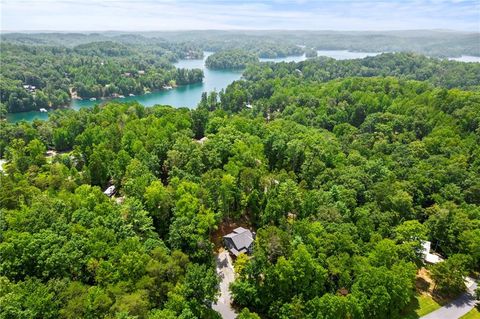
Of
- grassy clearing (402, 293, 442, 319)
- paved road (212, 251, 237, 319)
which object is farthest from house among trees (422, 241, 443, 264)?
paved road (212, 251, 237, 319)

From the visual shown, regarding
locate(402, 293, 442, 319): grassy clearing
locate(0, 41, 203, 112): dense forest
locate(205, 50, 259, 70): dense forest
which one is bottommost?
locate(402, 293, 442, 319): grassy clearing

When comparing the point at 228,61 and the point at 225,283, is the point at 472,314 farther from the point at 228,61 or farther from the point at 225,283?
the point at 228,61

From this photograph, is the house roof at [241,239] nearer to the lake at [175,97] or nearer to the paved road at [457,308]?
the paved road at [457,308]

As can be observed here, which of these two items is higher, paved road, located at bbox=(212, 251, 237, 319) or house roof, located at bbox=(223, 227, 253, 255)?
house roof, located at bbox=(223, 227, 253, 255)

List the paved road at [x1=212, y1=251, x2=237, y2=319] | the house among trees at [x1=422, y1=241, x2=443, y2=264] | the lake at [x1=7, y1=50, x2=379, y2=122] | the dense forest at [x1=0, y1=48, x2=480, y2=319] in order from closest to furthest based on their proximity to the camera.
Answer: the dense forest at [x1=0, y1=48, x2=480, y2=319]
the paved road at [x1=212, y1=251, x2=237, y2=319]
the house among trees at [x1=422, y1=241, x2=443, y2=264]
the lake at [x1=7, y1=50, x2=379, y2=122]

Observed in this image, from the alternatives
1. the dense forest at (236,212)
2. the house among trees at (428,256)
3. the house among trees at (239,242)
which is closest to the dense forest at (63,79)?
the dense forest at (236,212)

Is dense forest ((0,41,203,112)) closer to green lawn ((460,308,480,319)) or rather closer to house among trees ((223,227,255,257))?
house among trees ((223,227,255,257))

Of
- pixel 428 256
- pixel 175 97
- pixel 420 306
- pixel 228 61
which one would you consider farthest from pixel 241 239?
pixel 228 61
